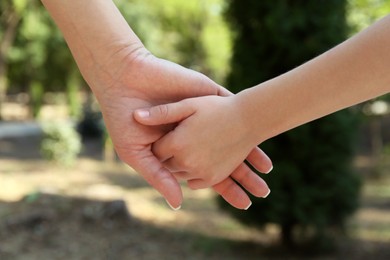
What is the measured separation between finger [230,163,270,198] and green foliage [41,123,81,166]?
773cm

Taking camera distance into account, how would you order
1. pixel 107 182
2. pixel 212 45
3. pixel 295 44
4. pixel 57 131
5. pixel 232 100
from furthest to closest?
1. pixel 212 45
2. pixel 57 131
3. pixel 107 182
4. pixel 295 44
5. pixel 232 100

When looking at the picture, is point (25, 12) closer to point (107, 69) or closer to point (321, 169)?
point (321, 169)

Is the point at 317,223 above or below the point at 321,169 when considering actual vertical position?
below

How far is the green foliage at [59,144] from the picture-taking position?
9.09 meters

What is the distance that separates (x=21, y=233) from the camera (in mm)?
4672

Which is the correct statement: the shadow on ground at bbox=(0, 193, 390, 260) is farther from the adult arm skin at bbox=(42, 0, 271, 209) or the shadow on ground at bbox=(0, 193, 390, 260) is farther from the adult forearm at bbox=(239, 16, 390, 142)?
the adult forearm at bbox=(239, 16, 390, 142)

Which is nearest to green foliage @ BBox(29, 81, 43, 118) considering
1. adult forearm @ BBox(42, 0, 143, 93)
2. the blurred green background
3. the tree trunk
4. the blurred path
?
the blurred path

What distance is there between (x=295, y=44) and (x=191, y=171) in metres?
3.34

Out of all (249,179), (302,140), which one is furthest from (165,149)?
(302,140)

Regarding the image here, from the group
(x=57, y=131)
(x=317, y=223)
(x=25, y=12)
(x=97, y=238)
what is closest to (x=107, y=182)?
(x=57, y=131)

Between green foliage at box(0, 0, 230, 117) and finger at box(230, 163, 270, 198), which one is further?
green foliage at box(0, 0, 230, 117)

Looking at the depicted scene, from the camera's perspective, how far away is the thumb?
1479 millimetres

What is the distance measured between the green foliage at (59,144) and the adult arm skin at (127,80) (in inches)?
303

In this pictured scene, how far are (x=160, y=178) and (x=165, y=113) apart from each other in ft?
0.62
